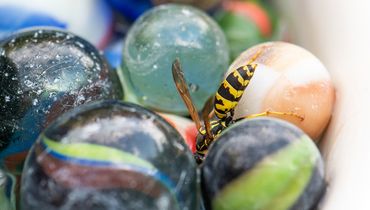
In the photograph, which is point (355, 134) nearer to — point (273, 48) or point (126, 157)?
point (273, 48)

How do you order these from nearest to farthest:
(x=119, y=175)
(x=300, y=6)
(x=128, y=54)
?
(x=119, y=175) → (x=128, y=54) → (x=300, y=6)

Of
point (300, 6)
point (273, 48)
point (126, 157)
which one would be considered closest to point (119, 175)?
point (126, 157)

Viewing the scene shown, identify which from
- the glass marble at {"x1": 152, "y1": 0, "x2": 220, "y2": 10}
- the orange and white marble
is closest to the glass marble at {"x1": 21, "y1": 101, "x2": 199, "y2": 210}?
the orange and white marble

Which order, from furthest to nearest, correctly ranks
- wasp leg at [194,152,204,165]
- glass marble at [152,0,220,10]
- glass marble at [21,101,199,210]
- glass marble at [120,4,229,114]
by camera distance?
glass marble at [152,0,220,10], glass marble at [120,4,229,114], wasp leg at [194,152,204,165], glass marble at [21,101,199,210]

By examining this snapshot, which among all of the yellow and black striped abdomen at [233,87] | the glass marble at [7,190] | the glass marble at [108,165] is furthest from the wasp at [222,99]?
the glass marble at [7,190]

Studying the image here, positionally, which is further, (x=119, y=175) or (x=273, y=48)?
(x=273, y=48)

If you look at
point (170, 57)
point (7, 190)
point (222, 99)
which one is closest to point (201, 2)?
point (170, 57)

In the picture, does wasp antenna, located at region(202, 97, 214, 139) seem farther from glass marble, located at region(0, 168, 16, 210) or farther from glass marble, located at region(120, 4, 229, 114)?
glass marble, located at region(0, 168, 16, 210)
